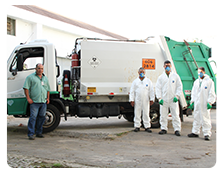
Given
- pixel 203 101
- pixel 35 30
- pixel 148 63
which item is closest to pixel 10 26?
pixel 35 30

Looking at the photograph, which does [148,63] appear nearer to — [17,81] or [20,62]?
[20,62]

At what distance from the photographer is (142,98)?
6.84 metres

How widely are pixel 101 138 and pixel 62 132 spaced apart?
134cm

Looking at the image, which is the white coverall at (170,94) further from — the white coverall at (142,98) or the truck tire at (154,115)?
the truck tire at (154,115)

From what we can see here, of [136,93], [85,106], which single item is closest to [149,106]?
[136,93]

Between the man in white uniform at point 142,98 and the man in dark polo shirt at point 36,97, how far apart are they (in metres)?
2.49

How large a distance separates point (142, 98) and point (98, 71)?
1.58m

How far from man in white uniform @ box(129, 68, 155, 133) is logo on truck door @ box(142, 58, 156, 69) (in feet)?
2.32

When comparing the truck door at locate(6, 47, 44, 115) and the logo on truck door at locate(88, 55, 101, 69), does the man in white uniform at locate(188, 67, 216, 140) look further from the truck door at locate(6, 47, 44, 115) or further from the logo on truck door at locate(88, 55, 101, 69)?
the truck door at locate(6, 47, 44, 115)

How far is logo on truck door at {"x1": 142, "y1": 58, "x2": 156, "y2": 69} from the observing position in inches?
295

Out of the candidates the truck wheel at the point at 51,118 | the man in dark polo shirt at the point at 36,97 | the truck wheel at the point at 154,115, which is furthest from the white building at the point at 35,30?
the truck wheel at the point at 154,115

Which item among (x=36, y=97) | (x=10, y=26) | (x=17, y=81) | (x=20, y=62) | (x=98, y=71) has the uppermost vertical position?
(x=10, y=26)

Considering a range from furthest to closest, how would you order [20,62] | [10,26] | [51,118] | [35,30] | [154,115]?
[35,30] < [10,26] < [154,115] < [51,118] < [20,62]

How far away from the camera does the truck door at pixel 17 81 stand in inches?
253
